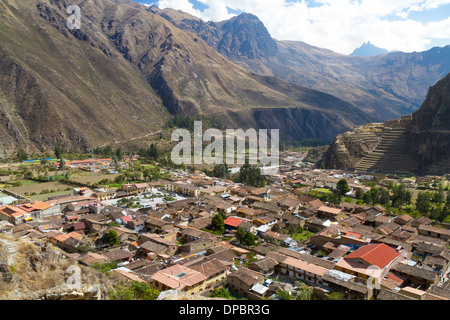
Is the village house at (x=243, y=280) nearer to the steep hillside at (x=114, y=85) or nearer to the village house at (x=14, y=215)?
the village house at (x=14, y=215)

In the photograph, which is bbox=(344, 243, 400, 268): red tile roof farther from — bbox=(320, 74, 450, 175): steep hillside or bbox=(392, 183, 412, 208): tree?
bbox=(320, 74, 450, 175): steep hillside

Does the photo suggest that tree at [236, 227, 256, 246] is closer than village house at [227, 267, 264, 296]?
No

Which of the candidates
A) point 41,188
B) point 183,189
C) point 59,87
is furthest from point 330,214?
point 59,87

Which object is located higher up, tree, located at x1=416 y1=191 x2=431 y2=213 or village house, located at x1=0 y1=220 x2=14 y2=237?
village house, located at x1=0 y1=220 x2=14 y2=237

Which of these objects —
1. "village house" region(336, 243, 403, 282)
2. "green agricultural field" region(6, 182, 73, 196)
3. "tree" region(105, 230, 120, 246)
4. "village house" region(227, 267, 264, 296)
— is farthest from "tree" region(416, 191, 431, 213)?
"green agricultural field" region(6, 182, 73, 196)

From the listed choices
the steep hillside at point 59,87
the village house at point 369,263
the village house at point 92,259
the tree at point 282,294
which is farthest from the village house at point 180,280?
the steep hillside at point 59,87

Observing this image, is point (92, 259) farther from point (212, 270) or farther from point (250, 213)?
point (250, 213)

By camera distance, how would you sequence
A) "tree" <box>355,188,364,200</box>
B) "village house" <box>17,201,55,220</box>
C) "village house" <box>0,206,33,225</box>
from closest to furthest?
1. "village house" <box>0,206,33,225</box>
2. "village house" <box>17,201,55,220</box>
3. "tree" <box>355,188,364,200</box>
